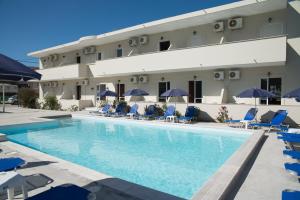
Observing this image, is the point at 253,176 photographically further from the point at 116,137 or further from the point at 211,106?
the point at 211,106

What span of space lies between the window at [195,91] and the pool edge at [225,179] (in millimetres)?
10820

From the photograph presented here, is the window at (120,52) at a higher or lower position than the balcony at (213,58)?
higher

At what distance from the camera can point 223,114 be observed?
15.2m

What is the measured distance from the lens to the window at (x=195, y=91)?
18.4 metres

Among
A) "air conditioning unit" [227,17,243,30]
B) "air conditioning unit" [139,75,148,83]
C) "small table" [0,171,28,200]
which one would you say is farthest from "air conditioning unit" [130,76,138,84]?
"small table" [0,171,28,200]

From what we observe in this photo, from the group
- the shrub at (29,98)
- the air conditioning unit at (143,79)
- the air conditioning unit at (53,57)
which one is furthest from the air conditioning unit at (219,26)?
the shrub at (29,98)

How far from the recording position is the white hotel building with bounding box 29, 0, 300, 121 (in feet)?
46.8

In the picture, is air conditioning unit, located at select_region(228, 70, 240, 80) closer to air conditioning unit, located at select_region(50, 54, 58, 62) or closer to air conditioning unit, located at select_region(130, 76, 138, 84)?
air conditioning unit, located at select_region(130, 76, 138, 84)

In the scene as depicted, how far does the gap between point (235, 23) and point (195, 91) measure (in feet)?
18.9

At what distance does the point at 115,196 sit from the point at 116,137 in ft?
27.0

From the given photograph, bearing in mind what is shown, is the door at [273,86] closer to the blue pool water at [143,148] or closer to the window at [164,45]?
the blue pool water at [143,148]

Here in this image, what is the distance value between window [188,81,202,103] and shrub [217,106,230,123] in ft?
10.3

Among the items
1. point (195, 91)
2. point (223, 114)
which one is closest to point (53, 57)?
point (195, 91)

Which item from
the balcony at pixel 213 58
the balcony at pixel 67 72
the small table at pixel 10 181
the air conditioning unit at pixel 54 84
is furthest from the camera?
the air conditioning unit at pixel 54 84
